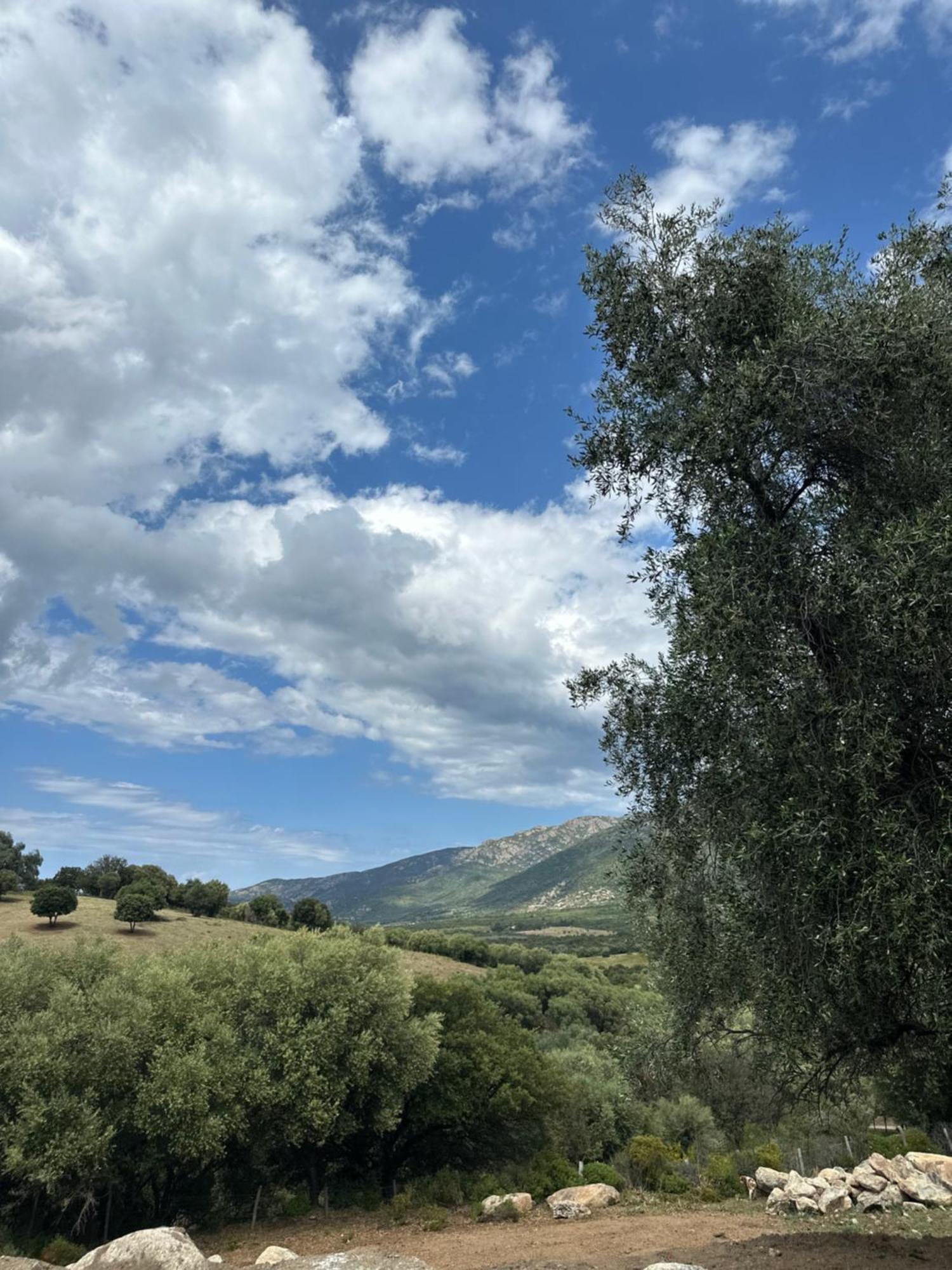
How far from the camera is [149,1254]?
12.7 meters

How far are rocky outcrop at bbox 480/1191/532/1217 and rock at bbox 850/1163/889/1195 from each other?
13350 mm

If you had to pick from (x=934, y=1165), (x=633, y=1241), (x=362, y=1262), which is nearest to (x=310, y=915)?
(x=633, y=1241)

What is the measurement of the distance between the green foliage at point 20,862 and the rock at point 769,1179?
349 ft

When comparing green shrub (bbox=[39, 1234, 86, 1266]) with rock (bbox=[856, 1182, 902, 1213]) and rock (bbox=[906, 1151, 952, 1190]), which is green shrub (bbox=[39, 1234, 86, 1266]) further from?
rock (bbox=[906, 1151, 952, 1190])

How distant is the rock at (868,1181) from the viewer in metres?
21.4

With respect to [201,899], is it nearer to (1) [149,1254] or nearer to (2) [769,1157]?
A: (2) [769,1157]

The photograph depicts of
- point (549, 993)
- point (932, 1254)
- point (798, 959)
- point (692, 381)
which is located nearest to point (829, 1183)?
point (932, 1254)

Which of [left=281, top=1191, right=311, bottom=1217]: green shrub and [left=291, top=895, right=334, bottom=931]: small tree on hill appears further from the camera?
[left=291, top=895, right=334, bottom=931]: small tree on hill

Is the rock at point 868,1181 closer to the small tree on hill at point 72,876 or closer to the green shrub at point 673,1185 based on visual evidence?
the green shrub at point 673,1185

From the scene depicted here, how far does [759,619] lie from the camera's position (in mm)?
8797

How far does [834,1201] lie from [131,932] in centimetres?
8087

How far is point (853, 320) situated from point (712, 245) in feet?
10.8

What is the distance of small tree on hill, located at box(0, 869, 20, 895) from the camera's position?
93.0 meters

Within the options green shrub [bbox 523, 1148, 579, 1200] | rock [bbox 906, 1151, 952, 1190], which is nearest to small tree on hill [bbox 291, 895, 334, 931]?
green shrub [bbox 523, 1148, 579, 1200]
